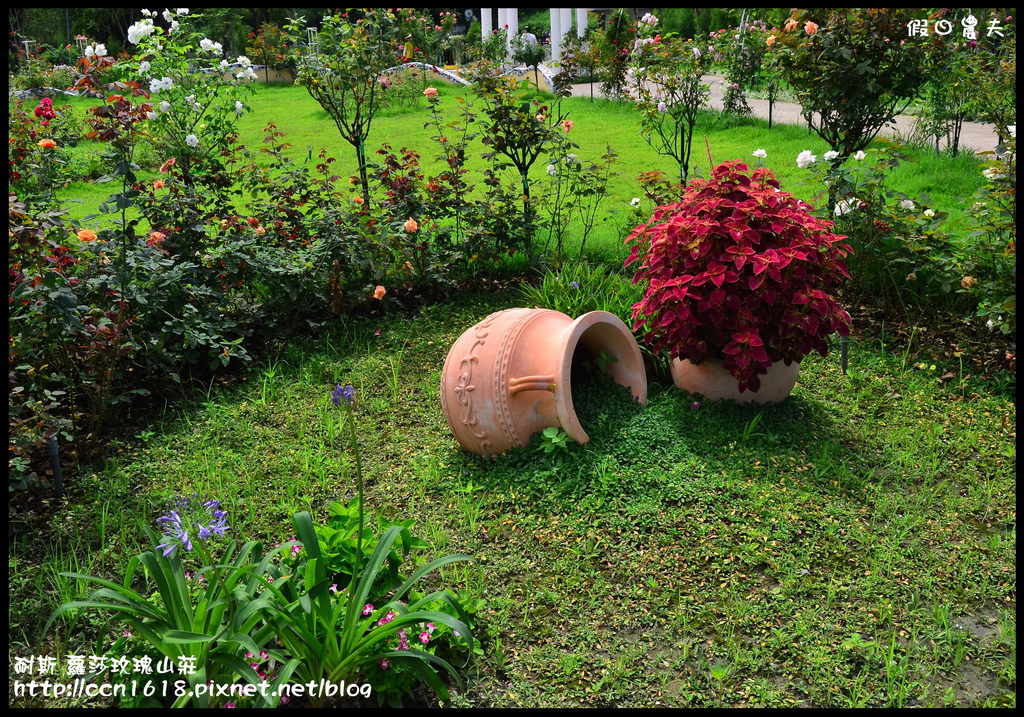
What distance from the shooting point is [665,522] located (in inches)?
122

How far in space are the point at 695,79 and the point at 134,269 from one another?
4.33 metres

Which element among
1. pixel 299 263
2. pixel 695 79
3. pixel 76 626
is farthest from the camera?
pixel 695 79

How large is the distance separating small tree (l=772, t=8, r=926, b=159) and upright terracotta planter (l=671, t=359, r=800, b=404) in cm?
226

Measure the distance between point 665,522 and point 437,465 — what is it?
1.02 metres

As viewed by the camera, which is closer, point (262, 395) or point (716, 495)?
point (716, 495)

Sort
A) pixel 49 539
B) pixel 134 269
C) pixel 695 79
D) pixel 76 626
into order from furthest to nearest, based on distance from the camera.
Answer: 1. pixel 695 79
2. pixel 134 269
3. pixel 49 539
4. pixel 76 626

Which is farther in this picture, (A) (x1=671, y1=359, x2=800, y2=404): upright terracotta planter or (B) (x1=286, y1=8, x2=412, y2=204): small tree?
(B) (x1=286, y1=8, x2=412, y2=204): small tree

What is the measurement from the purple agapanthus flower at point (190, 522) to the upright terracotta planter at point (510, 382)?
1.05m

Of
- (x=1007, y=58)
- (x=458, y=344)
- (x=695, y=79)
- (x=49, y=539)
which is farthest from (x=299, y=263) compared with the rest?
(x=1007, y=58)

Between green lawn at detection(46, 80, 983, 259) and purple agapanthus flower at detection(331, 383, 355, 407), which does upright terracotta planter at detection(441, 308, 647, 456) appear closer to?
purple agapanthus flower at detection(331, 383, 355, 407)

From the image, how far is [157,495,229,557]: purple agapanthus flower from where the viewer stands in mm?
2158

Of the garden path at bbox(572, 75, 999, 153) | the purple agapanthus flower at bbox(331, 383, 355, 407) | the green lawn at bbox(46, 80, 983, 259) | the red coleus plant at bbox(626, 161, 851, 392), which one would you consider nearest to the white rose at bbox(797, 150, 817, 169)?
the green lawn at bbox(46, 80, 983, 259)

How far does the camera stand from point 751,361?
3654 mm

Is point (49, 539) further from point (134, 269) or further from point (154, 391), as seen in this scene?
point (134, 269)
